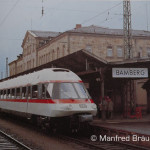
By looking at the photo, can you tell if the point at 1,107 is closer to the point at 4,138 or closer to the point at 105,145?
the point at 4,138

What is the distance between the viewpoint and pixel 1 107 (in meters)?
26.0

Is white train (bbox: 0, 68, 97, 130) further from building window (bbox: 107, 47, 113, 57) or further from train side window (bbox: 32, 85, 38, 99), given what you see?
building window (bbox: 107, 47, 113, 57)

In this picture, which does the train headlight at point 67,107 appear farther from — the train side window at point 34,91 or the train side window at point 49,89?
the train side window at point 34,91

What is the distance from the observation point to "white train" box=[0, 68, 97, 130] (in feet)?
46.4

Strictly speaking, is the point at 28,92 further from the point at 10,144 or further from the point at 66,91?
the point at 10,144

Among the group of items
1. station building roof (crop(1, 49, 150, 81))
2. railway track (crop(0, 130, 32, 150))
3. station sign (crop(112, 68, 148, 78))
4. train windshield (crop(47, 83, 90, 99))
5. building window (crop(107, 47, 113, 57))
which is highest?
building window (crop(107, 47, 113, 57))

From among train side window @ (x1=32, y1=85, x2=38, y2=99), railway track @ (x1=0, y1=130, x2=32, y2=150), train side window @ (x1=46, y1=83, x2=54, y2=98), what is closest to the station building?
train side window @ (x1=32, y1=85, x2=38, y2=99)

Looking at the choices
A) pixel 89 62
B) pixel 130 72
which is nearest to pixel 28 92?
pixel 89 62

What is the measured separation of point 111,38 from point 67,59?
26.5m

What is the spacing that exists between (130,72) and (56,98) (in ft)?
25.1

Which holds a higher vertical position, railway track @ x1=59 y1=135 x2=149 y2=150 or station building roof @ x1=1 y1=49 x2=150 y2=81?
station building roof @ x1=1 y1=49 x2=150 y2=81

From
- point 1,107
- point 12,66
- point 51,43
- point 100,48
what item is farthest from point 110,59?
point 12,66

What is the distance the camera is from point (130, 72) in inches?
820

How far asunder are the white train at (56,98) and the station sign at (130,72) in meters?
5.26
